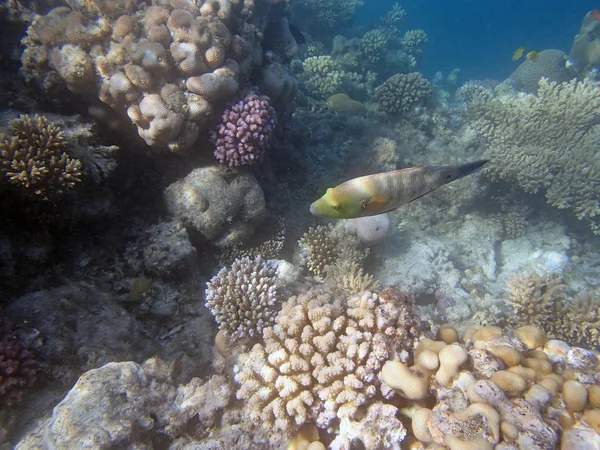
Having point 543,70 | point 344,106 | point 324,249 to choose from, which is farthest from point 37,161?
point 543,70

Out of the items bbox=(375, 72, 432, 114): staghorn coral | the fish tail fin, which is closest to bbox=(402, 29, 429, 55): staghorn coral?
bbox=(375, 72, 432, 114): staghorn coral

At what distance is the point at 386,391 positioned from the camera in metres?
3.19

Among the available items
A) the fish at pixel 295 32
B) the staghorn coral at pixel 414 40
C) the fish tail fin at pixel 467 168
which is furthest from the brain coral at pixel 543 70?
the fish tail fin at pixel 467 168

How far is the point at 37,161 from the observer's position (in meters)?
3.57

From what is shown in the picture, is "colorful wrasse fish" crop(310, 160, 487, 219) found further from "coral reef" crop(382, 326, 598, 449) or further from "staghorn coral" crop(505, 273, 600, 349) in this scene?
"staghorn coral" crop(505, 273, 600, 349)

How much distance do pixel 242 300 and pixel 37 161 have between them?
282 cm

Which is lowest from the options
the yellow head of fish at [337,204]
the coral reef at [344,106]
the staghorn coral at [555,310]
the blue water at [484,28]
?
the staghorn coral at [555,310]

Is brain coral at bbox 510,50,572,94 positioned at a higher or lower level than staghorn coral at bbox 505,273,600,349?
higher

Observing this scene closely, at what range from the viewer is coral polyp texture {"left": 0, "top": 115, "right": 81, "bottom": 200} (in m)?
3.46

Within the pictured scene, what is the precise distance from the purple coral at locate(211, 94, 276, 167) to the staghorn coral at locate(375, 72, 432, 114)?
5918 millimetres

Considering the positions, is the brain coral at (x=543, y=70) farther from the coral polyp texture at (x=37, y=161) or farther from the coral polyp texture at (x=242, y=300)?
the coral polyp texture at (x=37, y=161)

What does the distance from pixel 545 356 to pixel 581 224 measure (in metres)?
7.88

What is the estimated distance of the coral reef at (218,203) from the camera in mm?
4836

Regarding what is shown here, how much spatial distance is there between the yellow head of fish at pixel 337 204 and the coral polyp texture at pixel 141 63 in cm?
309
